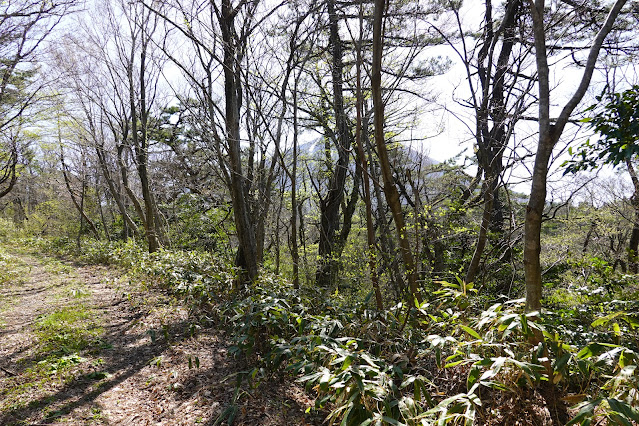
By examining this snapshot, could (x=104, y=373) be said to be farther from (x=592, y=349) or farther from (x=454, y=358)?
(x=592, y=349)

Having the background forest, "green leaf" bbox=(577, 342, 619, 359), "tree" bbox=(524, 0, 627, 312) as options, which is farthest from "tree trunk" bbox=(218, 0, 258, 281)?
"green leaf" bbox=(577, 342, 619, 359)

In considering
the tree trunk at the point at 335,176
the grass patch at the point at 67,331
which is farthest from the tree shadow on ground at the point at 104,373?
the tree trunk at the point at 335,176

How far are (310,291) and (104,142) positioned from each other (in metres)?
10.1

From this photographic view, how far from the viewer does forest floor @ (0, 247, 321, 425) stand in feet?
8.82

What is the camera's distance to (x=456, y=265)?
671 centimetres

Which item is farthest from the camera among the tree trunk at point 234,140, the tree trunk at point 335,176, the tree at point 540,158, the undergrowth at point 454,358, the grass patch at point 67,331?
the tree trunk at point 335,176

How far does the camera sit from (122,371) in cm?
338

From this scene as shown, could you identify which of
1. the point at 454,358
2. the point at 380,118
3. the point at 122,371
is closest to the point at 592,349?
the point at 454,358

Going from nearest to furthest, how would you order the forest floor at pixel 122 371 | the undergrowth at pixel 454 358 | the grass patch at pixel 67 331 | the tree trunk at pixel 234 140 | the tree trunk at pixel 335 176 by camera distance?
the undergrowth at pixel 454 358
the forest floor at pixel 122 371
the grass patch at pixel 67 331
the tree trunk at pixel 234 140
the tree trunk at pixel 335 176

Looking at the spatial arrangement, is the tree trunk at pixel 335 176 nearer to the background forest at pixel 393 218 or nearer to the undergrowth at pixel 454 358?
the background forest at pixel 393 218

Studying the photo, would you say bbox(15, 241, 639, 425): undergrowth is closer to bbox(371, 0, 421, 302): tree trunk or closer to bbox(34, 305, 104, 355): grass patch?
bbox(371, 0, 421, 302): tree trunk

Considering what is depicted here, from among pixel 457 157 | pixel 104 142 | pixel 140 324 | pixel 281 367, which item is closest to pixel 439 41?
pixel 457 157

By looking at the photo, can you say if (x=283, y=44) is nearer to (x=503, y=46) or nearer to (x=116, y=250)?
(x=503, y=46)

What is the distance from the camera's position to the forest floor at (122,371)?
2.69 meters
